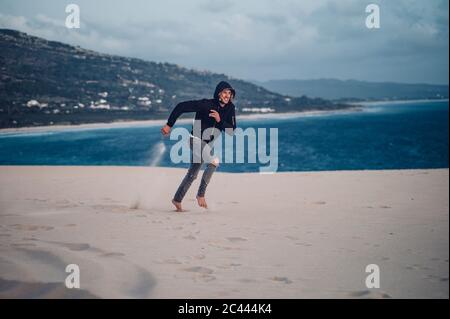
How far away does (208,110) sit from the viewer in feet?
16.6

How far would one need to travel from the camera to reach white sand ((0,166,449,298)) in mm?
2514

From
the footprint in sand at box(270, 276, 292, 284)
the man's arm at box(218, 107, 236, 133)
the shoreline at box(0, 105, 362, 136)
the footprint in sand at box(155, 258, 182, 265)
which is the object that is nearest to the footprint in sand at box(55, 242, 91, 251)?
the footprint in sand at box(155, 258, 182, 265)

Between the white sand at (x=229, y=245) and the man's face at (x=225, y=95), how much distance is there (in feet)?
5.43

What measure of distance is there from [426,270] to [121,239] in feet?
9.22

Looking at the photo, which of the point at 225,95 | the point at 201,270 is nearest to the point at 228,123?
the point at 225,95

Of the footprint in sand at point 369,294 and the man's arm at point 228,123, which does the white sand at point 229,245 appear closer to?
the footprint in sand at point 369,294

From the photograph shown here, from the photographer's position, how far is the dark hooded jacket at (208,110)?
5.05 meters

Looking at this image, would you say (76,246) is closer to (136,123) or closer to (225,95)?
(225,95)

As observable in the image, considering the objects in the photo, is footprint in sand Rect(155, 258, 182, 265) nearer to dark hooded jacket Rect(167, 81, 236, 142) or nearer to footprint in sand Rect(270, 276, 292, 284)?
footprint in sand Rect(270, 276, 292, 284)

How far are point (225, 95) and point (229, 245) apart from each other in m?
2.36

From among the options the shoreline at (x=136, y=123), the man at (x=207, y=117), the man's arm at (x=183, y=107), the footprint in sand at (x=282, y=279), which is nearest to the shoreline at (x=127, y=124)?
the shoreline at (x=136, y=123)

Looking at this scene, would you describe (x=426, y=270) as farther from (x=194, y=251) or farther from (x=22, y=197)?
(x=22, y=197)
